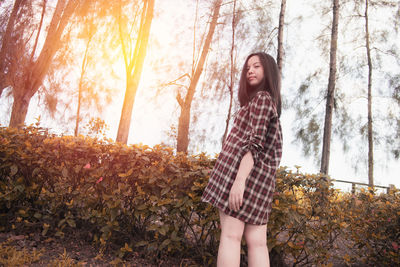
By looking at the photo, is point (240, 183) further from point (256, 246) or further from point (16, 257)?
point (16, 257)

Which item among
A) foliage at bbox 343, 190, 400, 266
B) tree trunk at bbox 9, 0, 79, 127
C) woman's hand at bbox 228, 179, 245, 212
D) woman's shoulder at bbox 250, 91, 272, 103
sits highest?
tree trunk at bbox 9, 0, 79, 127

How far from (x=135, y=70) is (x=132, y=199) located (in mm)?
5827

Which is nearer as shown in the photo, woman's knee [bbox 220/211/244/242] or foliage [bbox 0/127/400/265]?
woman's knee [bbox 220/211/244/242]

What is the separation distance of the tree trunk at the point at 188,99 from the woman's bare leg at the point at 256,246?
21.9 feet

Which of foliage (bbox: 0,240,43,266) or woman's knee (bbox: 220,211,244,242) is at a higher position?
woman's knee (bbox: 220,211,244,242)

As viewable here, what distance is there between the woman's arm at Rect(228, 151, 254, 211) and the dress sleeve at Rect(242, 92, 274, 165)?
3 centimetres

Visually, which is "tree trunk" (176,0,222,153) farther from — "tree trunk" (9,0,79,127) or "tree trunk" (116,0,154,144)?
"tree trunk" (9,0,79,127)

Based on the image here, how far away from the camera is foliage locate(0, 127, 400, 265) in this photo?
2.46 m

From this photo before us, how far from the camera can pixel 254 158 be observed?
1471 mm

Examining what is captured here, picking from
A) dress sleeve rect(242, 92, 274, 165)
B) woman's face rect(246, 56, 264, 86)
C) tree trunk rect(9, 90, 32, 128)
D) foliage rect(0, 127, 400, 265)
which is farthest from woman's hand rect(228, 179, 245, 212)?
tree trunk rect(9, 90, 32, 128)

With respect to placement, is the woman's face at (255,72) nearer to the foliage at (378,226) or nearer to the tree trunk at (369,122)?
the foliage at (378,226)

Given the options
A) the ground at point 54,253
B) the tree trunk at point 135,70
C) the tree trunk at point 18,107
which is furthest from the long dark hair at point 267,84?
the tree trunk at point 18,107

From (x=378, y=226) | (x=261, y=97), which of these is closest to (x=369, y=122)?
(x=378, y=226)

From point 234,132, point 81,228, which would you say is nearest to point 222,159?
point 234,132
